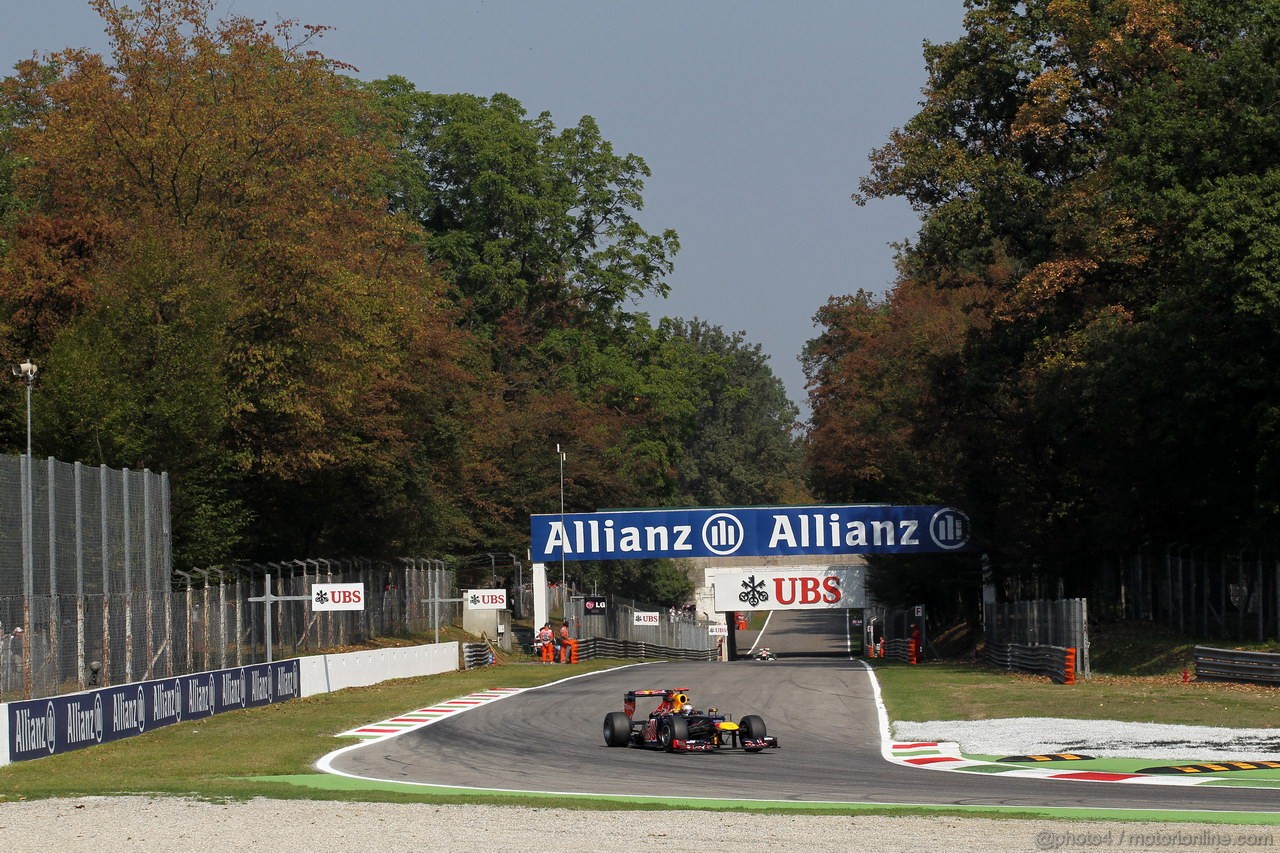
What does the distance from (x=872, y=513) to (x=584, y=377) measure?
25.3 meters

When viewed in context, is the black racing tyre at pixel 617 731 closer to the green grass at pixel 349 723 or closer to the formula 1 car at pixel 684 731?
the formula 1 car at pixel 684 731

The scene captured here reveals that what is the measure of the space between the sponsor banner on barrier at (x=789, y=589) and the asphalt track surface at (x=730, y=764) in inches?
1562

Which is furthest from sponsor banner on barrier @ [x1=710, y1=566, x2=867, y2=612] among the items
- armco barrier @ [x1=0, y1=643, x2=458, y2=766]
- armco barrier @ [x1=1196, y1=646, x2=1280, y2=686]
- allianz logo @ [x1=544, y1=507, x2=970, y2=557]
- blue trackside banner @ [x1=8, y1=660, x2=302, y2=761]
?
blue trackside banner @ [x1=8, y1=660, x2=302, y2=761]

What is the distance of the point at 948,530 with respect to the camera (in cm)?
5738

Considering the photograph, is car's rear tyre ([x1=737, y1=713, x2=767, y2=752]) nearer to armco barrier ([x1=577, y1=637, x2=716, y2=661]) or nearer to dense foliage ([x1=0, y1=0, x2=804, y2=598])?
dense foliage ([x1=0, y1=0, x2=804, y2=598])

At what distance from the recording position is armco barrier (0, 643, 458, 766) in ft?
66.8

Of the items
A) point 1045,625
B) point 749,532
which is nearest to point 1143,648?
point 1045,625

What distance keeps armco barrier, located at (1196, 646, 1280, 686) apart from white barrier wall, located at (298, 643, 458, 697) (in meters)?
18.7

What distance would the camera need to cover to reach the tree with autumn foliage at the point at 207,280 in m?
37.8

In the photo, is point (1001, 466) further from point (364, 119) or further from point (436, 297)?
point (364, 119)

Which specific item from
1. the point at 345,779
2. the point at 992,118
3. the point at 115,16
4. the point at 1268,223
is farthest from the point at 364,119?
the point at 345,779

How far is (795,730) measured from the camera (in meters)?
23.9

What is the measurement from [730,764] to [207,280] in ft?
80.3

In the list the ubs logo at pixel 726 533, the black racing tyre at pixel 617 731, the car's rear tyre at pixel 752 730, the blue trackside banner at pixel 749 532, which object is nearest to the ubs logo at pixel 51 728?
the black racing tyre at pixel 617 731
